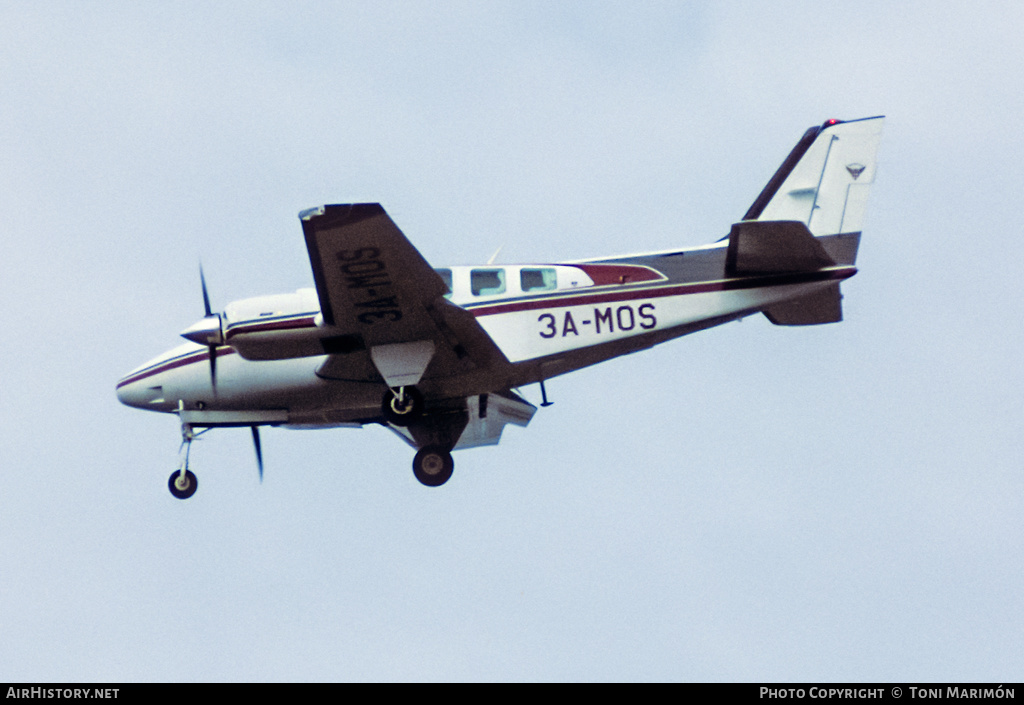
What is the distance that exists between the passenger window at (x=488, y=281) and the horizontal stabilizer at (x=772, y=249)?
12.2 ft

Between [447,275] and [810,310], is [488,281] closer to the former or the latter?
[447,275]

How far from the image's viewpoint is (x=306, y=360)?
20656 millimetres

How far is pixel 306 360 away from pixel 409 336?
2324 mm

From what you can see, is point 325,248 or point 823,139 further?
point 823,139

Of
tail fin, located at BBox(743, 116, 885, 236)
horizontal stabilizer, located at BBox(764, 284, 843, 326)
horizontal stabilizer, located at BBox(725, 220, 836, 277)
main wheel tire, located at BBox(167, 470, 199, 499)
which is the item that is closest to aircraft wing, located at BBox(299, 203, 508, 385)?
main wheel tire, located at BBox(167, 470, 199, 499)

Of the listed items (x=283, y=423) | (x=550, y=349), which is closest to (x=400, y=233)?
(x=550, y=349)

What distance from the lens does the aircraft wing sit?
17.3m

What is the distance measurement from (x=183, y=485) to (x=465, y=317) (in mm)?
6232

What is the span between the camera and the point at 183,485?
21234mm

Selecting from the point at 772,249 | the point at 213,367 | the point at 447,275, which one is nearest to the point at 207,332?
the point at 213,367

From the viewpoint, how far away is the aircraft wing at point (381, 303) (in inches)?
680

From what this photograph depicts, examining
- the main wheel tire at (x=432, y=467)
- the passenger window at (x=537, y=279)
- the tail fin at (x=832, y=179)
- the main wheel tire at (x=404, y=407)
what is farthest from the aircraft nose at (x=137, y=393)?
the tail fin at (x=832, y=179)
